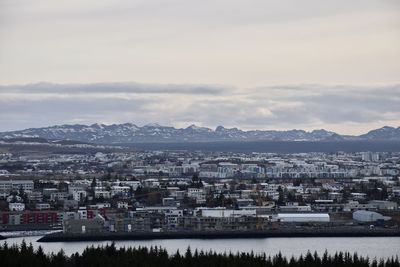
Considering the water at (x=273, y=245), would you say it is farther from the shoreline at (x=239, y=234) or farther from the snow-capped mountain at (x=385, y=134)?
the snow-capped mountain at (x=385, y=134)

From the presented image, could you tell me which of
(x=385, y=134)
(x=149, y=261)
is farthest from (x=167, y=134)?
(x=149, y=261)

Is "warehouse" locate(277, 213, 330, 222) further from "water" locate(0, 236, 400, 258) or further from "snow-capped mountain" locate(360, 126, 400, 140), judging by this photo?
"snow-capped mountain" locate(360, 126, 400, 140)

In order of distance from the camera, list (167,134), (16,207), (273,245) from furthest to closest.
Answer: (167,134)
(16,207)
(273,245)

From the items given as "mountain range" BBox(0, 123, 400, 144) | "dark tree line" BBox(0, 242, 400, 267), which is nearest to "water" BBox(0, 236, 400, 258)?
"dark tree line" BBox(0, 242, 400, 267)

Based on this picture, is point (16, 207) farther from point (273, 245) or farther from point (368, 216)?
point (273, 245)

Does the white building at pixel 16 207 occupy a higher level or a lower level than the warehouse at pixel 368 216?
higher

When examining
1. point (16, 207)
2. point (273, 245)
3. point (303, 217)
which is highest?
point (16, 207)

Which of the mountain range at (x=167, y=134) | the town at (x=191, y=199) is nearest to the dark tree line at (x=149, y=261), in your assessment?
the town at (x=191, y=199)
